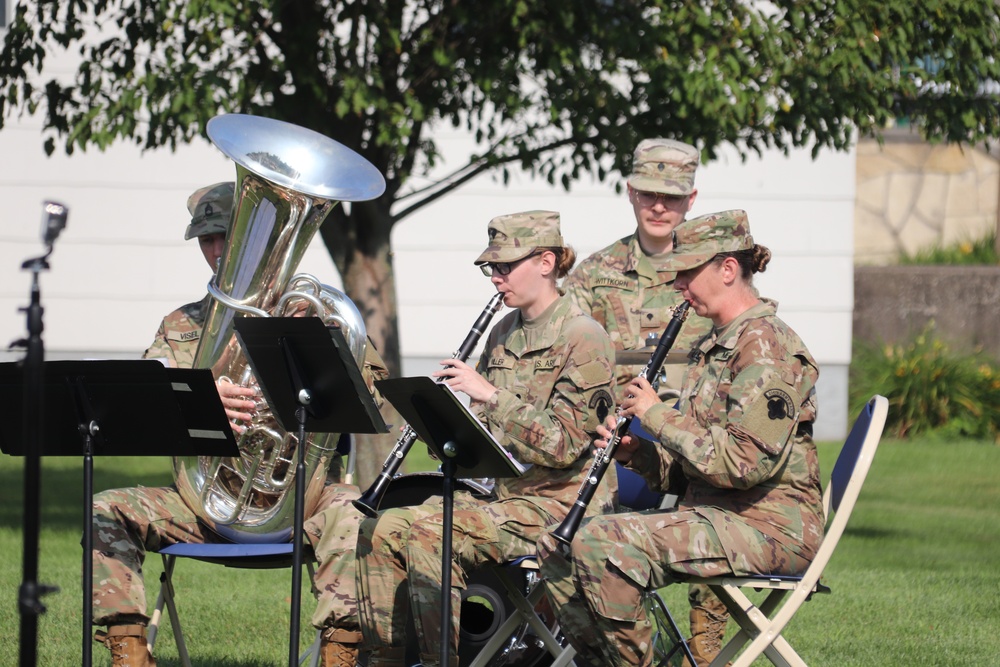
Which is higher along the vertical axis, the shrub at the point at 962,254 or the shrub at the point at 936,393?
the shrub at the point at 962,254

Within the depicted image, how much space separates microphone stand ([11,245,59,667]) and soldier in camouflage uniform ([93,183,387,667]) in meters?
1.53

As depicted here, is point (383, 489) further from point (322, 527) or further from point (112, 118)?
point (112, 118)

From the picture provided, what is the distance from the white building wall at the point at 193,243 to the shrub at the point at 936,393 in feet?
2.17

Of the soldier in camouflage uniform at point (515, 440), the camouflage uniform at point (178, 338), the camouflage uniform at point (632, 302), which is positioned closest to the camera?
the soldier in camouflage uniform at point (515, 440)

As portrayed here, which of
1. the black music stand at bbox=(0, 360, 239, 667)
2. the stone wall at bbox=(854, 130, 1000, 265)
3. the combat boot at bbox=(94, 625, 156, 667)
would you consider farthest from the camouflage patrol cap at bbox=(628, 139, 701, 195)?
the stone wall at bbox=(854, 130, 1000, 265)

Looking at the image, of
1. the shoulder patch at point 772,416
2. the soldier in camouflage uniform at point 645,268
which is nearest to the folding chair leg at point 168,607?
the soldier in camouflage uniform at point 645,268

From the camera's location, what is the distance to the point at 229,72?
21.9 feet

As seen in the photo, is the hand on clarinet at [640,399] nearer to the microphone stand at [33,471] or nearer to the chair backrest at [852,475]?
the chair backrest at [852,475]

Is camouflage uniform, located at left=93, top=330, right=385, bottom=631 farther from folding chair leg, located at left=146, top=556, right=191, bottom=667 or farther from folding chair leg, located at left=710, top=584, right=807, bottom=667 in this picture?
folding chair leg, located at left=710, top=584, right=807, bottom=667

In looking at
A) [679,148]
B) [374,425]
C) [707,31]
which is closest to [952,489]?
[707,31]

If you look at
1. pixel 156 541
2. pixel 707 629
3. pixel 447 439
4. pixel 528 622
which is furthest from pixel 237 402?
pixel 707 629

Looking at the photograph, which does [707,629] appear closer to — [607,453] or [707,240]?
[607,453]

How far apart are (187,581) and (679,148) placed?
10.9 feet

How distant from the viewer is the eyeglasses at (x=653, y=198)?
212 inches
